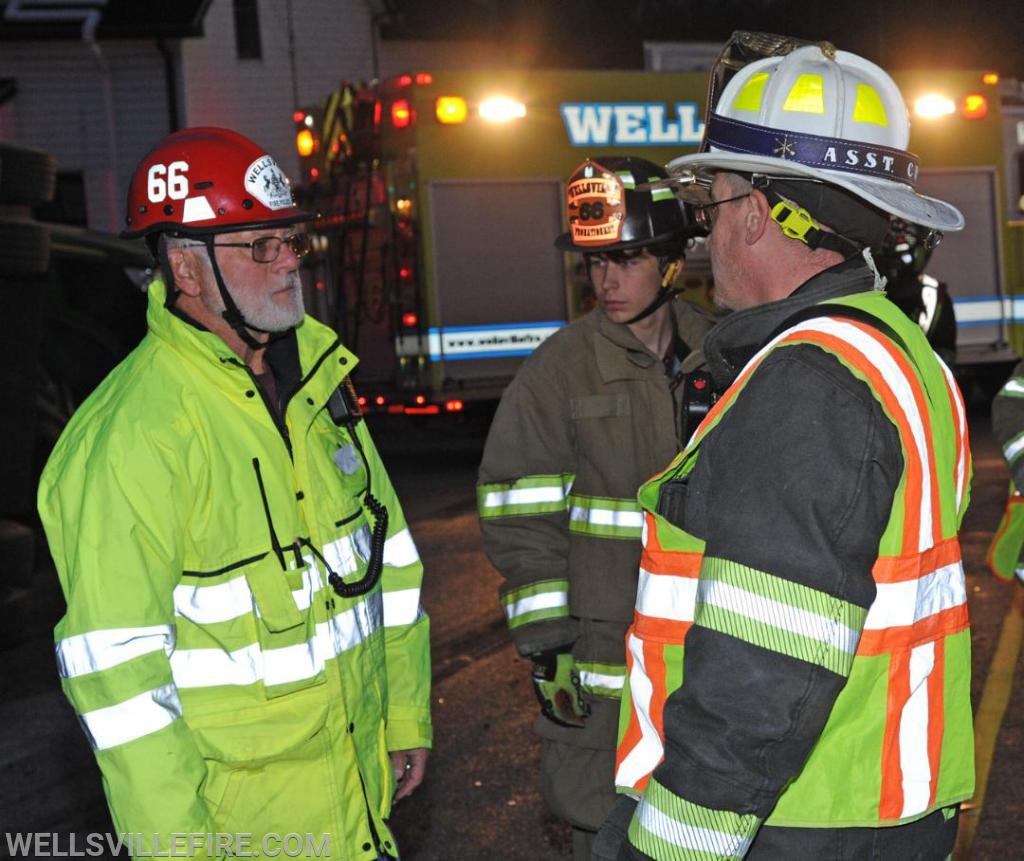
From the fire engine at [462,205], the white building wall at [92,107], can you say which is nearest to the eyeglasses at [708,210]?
the fire engine at [462,205]

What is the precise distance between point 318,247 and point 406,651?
10.4 metres

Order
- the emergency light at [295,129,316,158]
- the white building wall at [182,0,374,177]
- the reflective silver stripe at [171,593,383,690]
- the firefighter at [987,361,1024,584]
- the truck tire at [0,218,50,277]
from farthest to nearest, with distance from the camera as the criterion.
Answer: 1. the white building wall at [182,0,374,177]
2. the emergency light at [295,129,316,158]
3. the truck tire at [0,218,50,277]
4. the firefighter at [987,361,1024,584]
5. the reflective silver stripe at [171,593,383,690]

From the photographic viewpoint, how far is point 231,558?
252cm

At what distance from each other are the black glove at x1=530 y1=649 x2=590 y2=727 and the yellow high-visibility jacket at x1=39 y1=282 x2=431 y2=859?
1.87ft

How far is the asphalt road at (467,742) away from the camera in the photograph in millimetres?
4539

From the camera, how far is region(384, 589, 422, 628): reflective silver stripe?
305 centimetres

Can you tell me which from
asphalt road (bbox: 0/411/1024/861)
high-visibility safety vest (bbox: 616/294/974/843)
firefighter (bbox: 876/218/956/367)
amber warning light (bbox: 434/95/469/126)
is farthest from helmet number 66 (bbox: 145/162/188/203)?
amber warning light (bbox: 434/95/469/126)

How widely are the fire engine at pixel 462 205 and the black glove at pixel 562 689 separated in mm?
8288

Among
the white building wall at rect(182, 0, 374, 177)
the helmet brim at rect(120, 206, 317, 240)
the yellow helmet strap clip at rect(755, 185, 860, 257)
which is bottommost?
the helmet brim at rect(120, 206, 317, 240)

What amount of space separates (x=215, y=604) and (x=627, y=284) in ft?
5.21

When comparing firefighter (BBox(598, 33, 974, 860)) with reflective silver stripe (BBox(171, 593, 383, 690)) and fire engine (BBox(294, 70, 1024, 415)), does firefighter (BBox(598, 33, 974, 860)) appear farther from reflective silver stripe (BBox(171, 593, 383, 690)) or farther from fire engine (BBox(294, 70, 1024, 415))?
fire engine (BBox(294, 70, 1024, 415))

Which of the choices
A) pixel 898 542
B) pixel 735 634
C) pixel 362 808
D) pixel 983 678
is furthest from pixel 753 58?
pixel 983 678

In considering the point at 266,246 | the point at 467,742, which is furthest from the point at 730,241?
the point at 467,742

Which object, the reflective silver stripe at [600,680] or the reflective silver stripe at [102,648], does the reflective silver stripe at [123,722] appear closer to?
the reflective silver stripe at [102,648]
